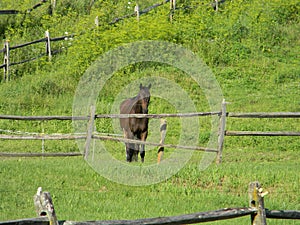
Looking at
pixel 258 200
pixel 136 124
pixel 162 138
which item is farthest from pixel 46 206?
pixel 136 124

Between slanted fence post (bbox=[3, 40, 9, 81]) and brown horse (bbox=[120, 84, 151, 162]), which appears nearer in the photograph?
brown horse (bbox=[120, 84, 151, 162])

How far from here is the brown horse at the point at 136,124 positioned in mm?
16922

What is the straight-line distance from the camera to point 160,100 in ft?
77.7

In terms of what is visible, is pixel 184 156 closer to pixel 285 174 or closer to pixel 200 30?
pixel 285 174

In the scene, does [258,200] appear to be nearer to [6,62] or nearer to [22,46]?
[6,62]

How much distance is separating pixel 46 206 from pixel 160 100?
59.6 ft

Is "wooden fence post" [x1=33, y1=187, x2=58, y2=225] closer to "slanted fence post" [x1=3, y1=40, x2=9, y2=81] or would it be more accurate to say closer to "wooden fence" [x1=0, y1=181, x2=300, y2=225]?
"wooden fence" [x1=0, y1=181, x2=300, y2=225]

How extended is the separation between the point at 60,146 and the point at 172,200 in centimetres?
871

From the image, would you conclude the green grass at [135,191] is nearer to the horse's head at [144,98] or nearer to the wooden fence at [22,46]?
the horse's head at [144,98]

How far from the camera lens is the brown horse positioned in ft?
55.5

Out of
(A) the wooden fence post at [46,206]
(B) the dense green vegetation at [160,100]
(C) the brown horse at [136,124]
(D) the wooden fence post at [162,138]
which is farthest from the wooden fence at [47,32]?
(A) the wooden fence post at [46,206]

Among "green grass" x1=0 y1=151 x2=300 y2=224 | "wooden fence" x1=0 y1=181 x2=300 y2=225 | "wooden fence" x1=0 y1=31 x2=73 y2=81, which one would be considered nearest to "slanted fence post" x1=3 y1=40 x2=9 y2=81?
"wooden fence" x1=0 y1=31 x2=73 y2=81

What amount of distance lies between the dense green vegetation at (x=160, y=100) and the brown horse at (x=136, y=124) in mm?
806

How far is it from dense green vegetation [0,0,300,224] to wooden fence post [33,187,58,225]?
4.10m
